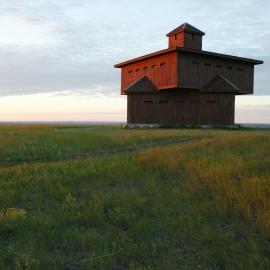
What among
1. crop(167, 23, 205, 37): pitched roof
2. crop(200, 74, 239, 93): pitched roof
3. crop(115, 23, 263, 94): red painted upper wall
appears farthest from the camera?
crop(167, 23, 205, 37): pitched roof

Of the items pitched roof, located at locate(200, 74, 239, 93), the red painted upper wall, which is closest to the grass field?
the red painted upper wall

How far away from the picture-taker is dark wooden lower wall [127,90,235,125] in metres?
36.3

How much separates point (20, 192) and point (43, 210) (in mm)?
1470

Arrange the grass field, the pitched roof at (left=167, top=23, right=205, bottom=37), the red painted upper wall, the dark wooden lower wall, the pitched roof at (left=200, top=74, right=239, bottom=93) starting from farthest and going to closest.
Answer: the pitched roof at (left=167, top=23, right=205, bottom=37) → the dark wooden lower wall → the pitched roof at (left=200, top=74, right=239, bottom=93) → the red painted upper wall → the grass field

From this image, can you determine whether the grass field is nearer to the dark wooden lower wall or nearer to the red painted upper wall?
the red painted upper wall

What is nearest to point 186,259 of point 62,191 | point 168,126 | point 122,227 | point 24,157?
point 122,227

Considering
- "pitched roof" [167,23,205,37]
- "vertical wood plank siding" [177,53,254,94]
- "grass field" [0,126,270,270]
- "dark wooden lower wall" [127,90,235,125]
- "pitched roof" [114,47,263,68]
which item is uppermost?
"pitched roof" [167,23,205,37]

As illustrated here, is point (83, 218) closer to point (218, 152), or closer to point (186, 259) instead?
point (186, 259)

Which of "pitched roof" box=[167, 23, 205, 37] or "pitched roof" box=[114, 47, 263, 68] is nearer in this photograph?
"pitched roof" box=[114, 47, 263, 68]

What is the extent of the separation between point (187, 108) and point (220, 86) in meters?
4.19

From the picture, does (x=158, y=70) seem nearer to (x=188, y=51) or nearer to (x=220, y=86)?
(x=188, y=51)

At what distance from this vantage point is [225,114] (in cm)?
3622

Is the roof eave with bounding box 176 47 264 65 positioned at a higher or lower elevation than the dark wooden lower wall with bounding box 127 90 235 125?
higher

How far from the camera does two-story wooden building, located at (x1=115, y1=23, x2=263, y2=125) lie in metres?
34.8
